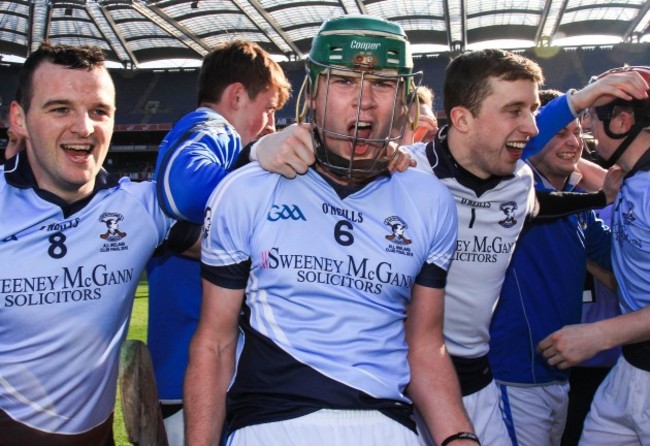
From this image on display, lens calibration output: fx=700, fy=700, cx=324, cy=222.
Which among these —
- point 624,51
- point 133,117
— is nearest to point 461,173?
point 624,51

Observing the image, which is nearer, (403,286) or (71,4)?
(403,286)

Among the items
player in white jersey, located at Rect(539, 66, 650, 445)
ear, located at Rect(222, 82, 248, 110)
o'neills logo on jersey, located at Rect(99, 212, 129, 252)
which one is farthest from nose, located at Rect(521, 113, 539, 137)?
o'neills logo on jersey, located at Rect(99, 212, 129, 252)

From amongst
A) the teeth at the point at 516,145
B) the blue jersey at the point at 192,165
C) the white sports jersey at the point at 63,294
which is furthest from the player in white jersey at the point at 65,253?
the teeth at the point at 516,145

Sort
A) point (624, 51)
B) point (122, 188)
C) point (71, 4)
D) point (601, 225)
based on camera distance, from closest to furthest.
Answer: point (122, 188) < point (601, 225) < point (71, 4) < point (624, 51)

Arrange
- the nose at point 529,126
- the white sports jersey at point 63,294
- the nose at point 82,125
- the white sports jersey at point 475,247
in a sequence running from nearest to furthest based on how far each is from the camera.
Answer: the white sports jersey at point 63,294 < the nose at point 82,125 < the white sports jersey at point 475,247 < the nose at point 529,126

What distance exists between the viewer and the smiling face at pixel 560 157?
3.73 meters

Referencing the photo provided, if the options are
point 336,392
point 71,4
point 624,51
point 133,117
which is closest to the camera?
point 336,392

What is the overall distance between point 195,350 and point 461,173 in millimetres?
1465

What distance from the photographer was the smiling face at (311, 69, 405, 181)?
2092 millimetres

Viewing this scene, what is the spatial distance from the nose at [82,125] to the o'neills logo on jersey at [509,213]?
5.45 feet

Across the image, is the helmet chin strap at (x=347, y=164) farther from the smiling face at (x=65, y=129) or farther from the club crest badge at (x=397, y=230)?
the smiling face at (x=65, y=129)

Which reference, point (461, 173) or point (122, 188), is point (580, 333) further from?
point (122, 188)

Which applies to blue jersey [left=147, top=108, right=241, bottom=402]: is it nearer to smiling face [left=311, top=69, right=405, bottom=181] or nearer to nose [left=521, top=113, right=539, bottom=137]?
smiling face [left=311, top=69, right=405, bottom=181]

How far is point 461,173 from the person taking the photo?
2.95 m
